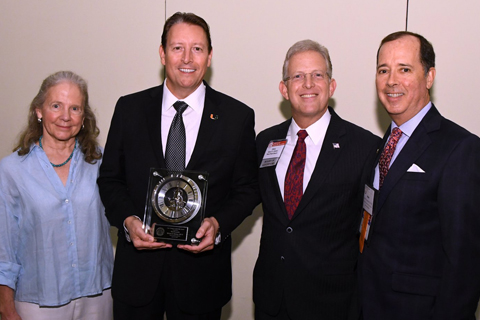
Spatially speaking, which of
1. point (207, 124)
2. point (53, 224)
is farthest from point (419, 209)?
point (53, 224)

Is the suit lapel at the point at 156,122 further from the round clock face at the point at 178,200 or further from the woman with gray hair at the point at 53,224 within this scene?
the woman with gray hair at the point at 53,224

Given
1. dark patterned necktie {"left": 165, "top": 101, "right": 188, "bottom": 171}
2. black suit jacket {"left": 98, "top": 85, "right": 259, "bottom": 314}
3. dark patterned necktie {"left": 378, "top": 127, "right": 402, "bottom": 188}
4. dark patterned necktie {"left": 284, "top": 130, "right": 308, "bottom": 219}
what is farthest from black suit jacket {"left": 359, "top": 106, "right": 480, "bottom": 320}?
dark patterned necktie {"left": 165, "top": 101, "right": 188, "bottom": 171}

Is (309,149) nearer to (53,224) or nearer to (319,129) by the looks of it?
(319,129)

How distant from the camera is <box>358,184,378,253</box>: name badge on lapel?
2328 mm

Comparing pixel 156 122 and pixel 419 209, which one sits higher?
pixel 156 122

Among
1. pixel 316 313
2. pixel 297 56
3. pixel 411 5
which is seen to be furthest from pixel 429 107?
pixel 411 5

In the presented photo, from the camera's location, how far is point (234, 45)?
4133 millimetres

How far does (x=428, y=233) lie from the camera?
85.3 inches

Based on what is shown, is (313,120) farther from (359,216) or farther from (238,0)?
(238,0)

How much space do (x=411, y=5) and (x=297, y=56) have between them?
1.72 metres

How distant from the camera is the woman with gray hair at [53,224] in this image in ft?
8.42

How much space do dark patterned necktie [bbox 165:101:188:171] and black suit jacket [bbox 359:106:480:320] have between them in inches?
45.0

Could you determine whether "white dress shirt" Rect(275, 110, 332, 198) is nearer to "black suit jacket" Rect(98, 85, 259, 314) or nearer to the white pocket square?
"black suit jacket" Rect(98, 85, 259, 314)

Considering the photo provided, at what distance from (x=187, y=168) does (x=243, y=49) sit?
2.05m
